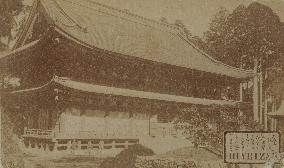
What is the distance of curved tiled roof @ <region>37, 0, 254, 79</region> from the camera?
3256 mm

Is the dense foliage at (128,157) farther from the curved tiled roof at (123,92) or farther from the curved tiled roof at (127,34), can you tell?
the curved tiled roof at (127,34)

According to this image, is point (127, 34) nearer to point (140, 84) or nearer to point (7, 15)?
point (140, 84)

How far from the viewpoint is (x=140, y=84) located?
11.1 ft

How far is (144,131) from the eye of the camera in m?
3.33

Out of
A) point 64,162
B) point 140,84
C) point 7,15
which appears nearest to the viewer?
point 64,162

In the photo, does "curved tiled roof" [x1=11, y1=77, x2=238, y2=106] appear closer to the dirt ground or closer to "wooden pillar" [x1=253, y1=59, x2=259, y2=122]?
"wooden pillar" [x1=253, y1=59, x2=259, y2=122]

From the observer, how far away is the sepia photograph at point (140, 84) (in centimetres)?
318

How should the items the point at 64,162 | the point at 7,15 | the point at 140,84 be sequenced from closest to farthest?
the point at 64,162 → the point at 7,15 → the point at 140,84

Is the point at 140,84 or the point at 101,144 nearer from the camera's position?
the point at 101,144

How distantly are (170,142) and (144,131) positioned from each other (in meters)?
0.22

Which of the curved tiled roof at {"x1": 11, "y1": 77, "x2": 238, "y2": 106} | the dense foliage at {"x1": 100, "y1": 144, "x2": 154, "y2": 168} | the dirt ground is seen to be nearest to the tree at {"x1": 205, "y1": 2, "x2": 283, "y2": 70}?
the curved tiled roof at {"x1": 11, "y1": 77, "x2": 238, "y2": 106}

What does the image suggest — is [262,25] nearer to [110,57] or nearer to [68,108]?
[110,57]

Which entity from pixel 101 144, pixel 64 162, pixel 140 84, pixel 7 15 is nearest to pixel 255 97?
pixel 140 84

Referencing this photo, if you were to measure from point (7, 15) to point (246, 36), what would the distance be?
1871 millimetres
